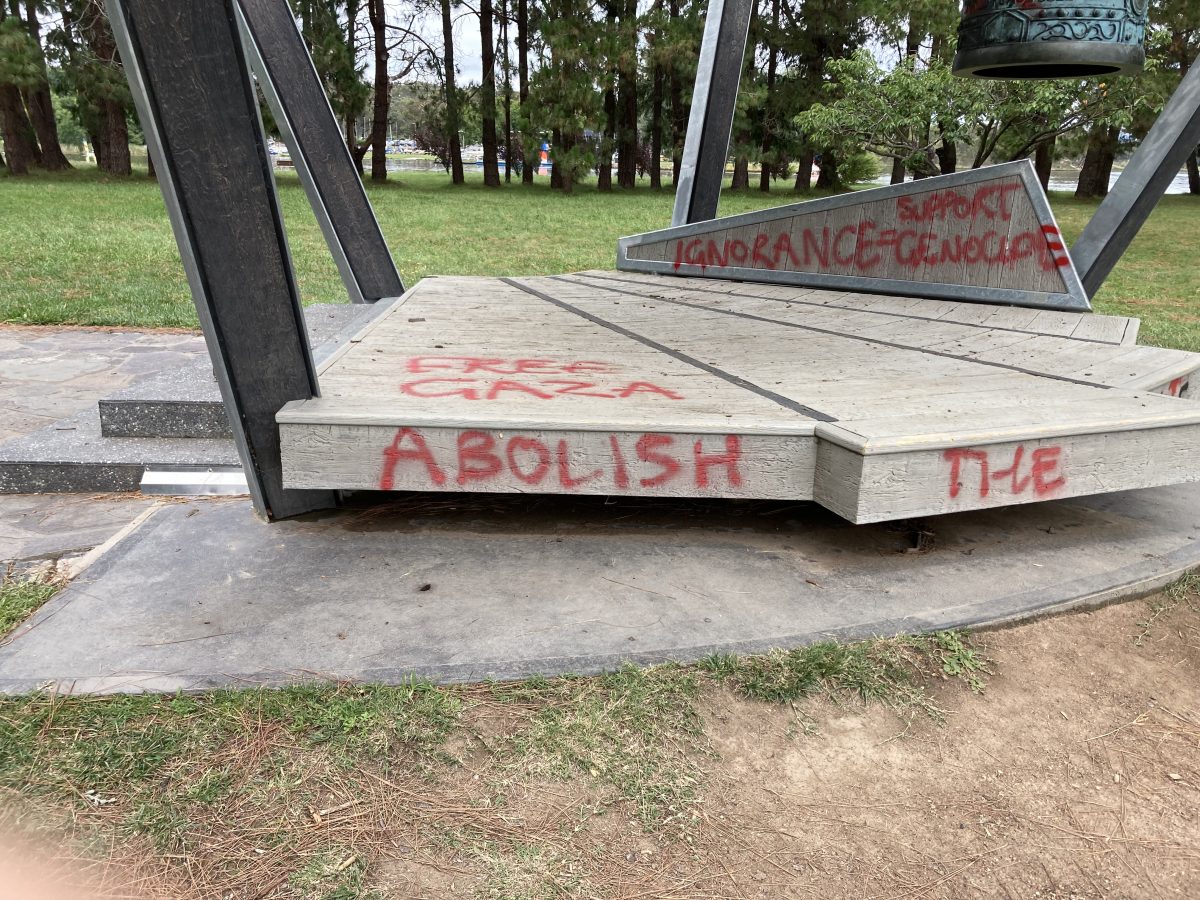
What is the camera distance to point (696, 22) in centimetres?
2748

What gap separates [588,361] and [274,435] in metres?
1.48

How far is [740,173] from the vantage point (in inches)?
1356

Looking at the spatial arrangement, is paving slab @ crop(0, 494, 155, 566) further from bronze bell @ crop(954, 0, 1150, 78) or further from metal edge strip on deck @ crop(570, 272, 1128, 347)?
metal edge strip on deck @ crop(570, 272, 1128, 347)

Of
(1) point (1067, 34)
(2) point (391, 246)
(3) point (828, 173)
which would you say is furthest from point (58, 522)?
(3) point (828, 173)

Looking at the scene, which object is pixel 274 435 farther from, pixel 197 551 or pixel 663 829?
pixel 663 829

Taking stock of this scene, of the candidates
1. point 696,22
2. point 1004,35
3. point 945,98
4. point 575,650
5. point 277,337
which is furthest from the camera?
point 696,22

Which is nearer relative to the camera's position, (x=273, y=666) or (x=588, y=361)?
(x=273, y=666)

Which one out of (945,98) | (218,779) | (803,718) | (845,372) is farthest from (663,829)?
(945,98)

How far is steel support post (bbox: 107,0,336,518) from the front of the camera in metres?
2.58

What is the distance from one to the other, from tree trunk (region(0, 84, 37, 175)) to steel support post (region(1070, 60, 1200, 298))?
29.9m

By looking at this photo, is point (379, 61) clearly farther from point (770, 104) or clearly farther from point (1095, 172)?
point (1095, 172)

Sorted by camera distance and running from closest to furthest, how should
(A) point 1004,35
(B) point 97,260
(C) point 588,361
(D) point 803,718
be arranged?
(D) point 803,718
(A) point 1004,35
(C) point 588,361
(B) point 97,260

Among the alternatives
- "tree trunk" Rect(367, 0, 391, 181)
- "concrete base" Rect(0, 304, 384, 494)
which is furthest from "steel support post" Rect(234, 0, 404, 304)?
"tree trunk" Rect(367, 0, 391, 181)

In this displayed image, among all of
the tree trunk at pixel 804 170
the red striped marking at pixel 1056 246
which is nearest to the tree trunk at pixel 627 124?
the tree trunk at pixel 804 170
